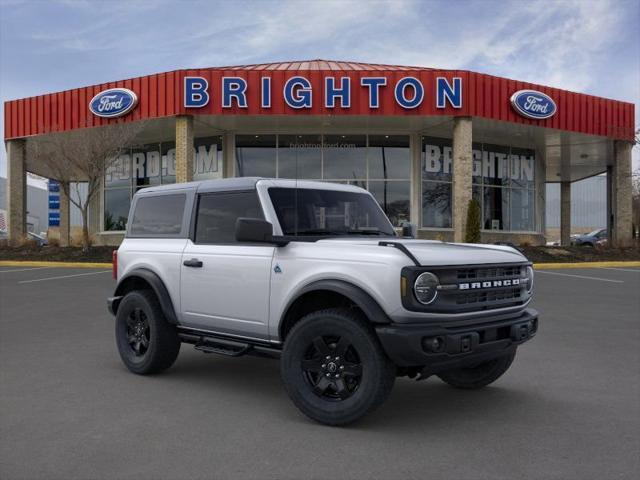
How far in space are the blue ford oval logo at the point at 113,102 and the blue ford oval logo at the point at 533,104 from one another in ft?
46.4

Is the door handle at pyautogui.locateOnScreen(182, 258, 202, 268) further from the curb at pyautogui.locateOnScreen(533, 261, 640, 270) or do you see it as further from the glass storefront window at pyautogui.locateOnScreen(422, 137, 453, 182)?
the glass storefront window at pyautogui.locateOnScreen(422, 137, 453, 182)

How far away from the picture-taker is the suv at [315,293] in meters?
4.03

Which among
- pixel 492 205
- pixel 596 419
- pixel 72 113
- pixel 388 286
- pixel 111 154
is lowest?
pixel 596 419

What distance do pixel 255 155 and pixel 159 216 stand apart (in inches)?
762

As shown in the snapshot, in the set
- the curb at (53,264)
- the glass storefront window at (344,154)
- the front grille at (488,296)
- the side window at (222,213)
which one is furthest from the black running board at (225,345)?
the glass storefront window at (344,154)

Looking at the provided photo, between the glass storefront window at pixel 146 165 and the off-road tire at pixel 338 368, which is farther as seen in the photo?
the glass storefront window at pixel 146 165

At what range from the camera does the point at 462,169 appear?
2153cm

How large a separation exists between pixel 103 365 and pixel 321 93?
16.3m

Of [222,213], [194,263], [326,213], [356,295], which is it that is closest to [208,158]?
[222,213]

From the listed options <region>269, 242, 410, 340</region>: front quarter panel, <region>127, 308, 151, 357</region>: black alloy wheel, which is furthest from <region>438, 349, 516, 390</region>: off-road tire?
<region>127, 308, 151, 357</region>: black alloy wheel

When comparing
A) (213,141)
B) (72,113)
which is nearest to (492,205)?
(213,141)

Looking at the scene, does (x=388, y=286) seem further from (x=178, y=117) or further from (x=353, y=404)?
(x=178, y=117)

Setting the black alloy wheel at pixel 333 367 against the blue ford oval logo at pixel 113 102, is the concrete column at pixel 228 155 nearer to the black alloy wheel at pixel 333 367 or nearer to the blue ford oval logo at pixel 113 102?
the blue ford oval logo at pixel 113 102

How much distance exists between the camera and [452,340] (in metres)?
3.96
